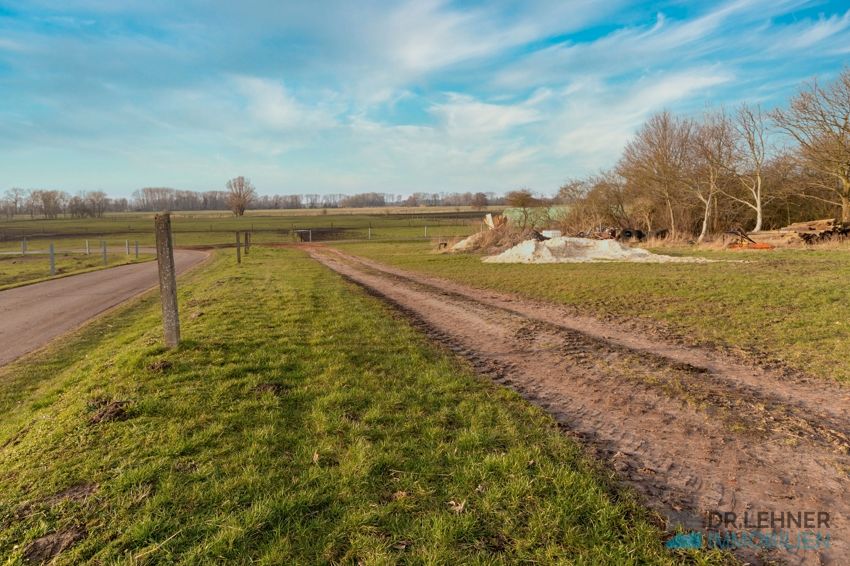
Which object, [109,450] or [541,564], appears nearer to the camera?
[541,564]

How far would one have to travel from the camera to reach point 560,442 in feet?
12.3

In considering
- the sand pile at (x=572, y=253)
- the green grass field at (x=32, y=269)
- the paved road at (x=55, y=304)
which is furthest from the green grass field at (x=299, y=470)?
the green grass field at (x=32, y=269)

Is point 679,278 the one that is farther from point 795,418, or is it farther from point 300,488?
point 300,488

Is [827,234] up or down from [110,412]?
up

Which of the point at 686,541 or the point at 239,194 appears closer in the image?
the point at 686,541

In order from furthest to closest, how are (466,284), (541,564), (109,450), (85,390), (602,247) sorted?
(602,247)
(466,284)
(85,390)
(109,450)
(541,564)

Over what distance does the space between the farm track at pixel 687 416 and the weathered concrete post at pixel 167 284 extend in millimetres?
4096

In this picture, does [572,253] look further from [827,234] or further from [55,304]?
[55,304]

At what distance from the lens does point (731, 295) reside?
33.1 feet

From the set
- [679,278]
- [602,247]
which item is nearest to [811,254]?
[602,247]

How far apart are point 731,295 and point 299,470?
10695mm

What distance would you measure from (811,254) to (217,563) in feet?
78.5

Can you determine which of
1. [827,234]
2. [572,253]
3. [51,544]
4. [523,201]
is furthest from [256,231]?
[51,544]

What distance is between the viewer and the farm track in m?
3.00
